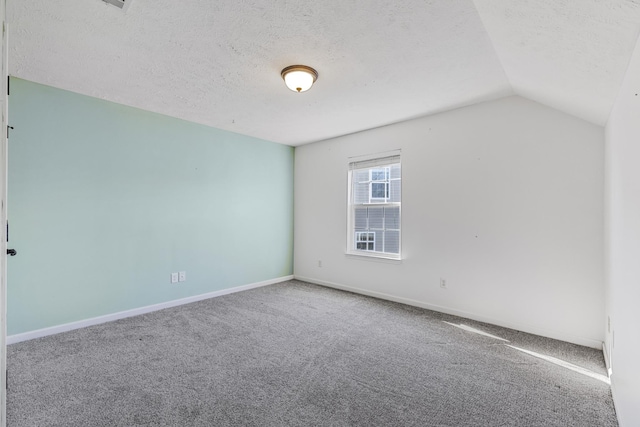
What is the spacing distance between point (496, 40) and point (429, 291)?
271cm

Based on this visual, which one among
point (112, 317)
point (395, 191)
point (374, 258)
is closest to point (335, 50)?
point (395, 191)

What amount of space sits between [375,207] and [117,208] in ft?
10.7

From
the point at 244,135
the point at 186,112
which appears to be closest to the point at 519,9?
the point at 186,112

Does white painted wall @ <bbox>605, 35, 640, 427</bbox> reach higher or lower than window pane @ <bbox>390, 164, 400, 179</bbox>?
lower

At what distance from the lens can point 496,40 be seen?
2053mm

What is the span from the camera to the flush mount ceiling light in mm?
2459

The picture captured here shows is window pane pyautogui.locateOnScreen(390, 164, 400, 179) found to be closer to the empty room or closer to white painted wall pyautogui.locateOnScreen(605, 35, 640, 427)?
the empty room

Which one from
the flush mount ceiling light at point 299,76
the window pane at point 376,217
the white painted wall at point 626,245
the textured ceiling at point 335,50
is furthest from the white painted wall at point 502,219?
the flush mount ceiling light at point 299,76

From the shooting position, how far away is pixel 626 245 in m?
1.64

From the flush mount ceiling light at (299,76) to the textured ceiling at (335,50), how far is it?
60 mm

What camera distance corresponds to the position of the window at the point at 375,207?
4.15m

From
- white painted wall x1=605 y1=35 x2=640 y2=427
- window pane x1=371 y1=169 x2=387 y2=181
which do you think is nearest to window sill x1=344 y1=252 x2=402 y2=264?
window pane x1=371 y1=169 x2=387 y2=181

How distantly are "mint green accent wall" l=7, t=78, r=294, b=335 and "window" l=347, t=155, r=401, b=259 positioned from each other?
152 centimetres

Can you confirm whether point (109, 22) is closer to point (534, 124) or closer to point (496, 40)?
point (496, 40)
